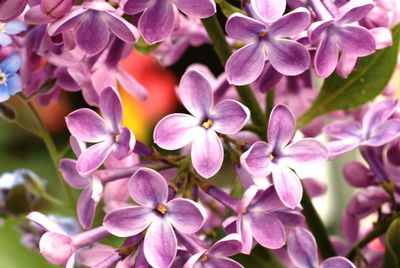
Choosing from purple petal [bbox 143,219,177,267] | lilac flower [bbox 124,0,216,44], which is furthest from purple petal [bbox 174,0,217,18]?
purple petal [bbox 143,219,177,267]

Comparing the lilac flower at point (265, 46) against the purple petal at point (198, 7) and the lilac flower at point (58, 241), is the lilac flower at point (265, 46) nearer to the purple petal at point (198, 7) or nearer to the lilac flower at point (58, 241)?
the purple petal at point (198, 7)

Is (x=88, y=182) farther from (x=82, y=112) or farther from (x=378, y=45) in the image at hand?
(x=378, y=45)

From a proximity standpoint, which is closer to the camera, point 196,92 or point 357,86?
point 196,92

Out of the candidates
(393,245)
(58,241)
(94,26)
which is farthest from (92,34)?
(393,245)

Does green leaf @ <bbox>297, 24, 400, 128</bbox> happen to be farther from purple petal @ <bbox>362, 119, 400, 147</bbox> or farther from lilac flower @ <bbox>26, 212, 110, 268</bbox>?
lilac flower @ <bbox>26, 212, 110, 268</bbox>

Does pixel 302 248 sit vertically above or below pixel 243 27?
below

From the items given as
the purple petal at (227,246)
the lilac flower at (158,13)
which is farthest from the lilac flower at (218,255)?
the lilac flower at (158,13)

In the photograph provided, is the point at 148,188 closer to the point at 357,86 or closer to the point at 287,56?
the point at 287,56
